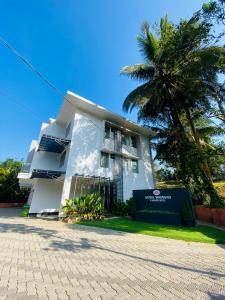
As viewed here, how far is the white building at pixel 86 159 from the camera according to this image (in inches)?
547

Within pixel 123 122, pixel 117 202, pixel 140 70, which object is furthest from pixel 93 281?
pixel 140 70

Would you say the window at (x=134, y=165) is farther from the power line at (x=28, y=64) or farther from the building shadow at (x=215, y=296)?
the building shadow at (x=215, y=296)

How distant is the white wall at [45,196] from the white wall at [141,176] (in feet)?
20.0

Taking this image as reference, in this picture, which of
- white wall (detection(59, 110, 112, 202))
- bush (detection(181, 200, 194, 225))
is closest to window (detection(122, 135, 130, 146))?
white wall (detection(59, 110, 112, 202))

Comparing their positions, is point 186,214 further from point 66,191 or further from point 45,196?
point 45,196

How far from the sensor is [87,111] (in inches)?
620

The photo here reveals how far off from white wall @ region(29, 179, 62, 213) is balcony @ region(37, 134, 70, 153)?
291cm

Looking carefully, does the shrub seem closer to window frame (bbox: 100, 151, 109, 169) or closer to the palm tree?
window frame (bbox: 100, 151, 109, 169)

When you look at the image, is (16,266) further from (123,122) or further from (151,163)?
(151,163)

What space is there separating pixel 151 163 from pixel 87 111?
28.1 feet

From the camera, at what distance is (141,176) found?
55.8 ft

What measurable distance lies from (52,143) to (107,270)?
1255 centimetres

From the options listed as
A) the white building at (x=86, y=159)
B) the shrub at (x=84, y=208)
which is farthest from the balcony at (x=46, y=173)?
the shrub at (x=84, y=208)

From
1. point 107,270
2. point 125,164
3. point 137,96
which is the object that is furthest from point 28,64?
point 125,164
